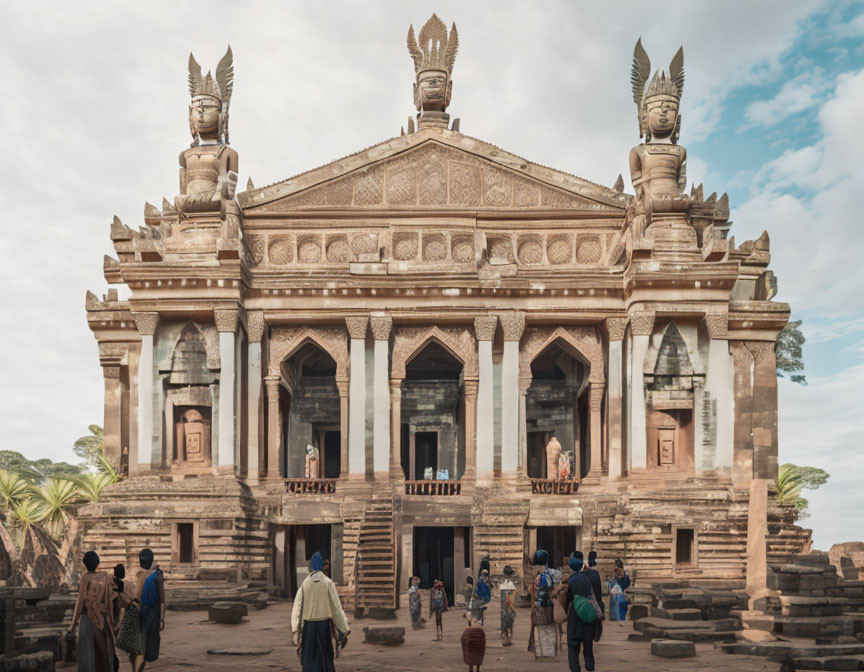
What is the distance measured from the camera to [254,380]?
3216cm

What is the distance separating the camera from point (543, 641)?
15852mm

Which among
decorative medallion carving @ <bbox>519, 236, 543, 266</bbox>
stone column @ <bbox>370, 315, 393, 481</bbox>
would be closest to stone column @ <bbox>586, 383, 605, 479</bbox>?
decorative medallion carving @ <bbox>519, 236, 543, 266</bbox>

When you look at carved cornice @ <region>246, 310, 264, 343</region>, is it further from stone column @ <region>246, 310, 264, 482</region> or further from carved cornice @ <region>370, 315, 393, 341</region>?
carved cornice @ <region>370, 315, 393, 341</region>

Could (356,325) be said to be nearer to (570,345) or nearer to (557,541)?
(570,345)

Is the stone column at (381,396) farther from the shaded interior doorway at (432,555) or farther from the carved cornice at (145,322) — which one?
the carved cornice at (145,322)

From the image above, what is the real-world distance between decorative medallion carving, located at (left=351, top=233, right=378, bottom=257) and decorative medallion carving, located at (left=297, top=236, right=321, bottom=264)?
3.57ft

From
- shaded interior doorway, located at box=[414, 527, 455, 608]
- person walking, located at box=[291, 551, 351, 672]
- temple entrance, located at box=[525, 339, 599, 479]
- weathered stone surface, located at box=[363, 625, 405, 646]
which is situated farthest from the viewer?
shaded interior doorway, located at box=[414, 527, 455, 608]

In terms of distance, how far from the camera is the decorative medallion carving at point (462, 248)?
33312 millimetres

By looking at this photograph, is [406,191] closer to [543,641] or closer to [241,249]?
[241,249]

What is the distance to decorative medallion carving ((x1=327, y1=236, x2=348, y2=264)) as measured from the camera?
109 ft

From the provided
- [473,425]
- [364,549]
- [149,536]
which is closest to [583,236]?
[473,425]

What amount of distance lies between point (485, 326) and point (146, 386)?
9.95 meters

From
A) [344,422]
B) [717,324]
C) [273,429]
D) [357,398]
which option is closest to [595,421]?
[717,324]

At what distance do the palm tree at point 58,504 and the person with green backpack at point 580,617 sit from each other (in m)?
34.6
